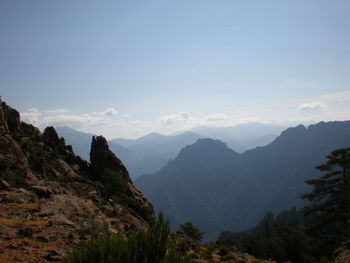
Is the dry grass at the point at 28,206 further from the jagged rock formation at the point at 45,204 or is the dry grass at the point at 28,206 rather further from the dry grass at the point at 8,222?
the dry grass at the point at 8,222

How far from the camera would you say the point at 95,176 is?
5656 centimetres

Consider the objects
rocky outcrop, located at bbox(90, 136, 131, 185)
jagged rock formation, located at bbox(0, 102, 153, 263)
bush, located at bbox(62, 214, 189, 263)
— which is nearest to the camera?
bush, located at bbox(62, 214, 189, 263)

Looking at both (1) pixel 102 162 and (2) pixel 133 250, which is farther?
(1) pixel 102 162

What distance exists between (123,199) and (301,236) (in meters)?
29.2

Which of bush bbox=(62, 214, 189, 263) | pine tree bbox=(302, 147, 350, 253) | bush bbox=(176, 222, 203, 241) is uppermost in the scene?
bush bbox=(62, 214, 189, 263)

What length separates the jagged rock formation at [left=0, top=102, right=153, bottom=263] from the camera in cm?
1407

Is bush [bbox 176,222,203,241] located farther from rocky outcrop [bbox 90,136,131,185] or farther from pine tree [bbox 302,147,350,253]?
pine tree [bbox 302,147,350,253]

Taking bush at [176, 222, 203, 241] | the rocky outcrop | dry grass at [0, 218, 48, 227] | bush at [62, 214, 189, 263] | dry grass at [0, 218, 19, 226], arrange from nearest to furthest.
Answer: bush at [62, 214, 189, 263] → dry grass at [0, 218, 19, 226] → dry grass at [0, 218, 48, 227] → bush at [176, 222, 203, 241] → the rocky outcrop

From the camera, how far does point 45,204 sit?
22.4 metres

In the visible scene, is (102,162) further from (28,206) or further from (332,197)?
(332,197)

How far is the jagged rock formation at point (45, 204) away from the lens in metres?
14.1

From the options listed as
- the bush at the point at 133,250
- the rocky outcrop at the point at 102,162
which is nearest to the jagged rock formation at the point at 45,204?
the bush at the point at 133,250

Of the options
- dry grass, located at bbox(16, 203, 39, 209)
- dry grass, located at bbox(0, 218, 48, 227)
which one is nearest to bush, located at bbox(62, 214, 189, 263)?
dry grass, located at bbox(0, 218, 48, 227)

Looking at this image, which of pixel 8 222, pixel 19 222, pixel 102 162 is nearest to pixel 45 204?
pixel 19 222
